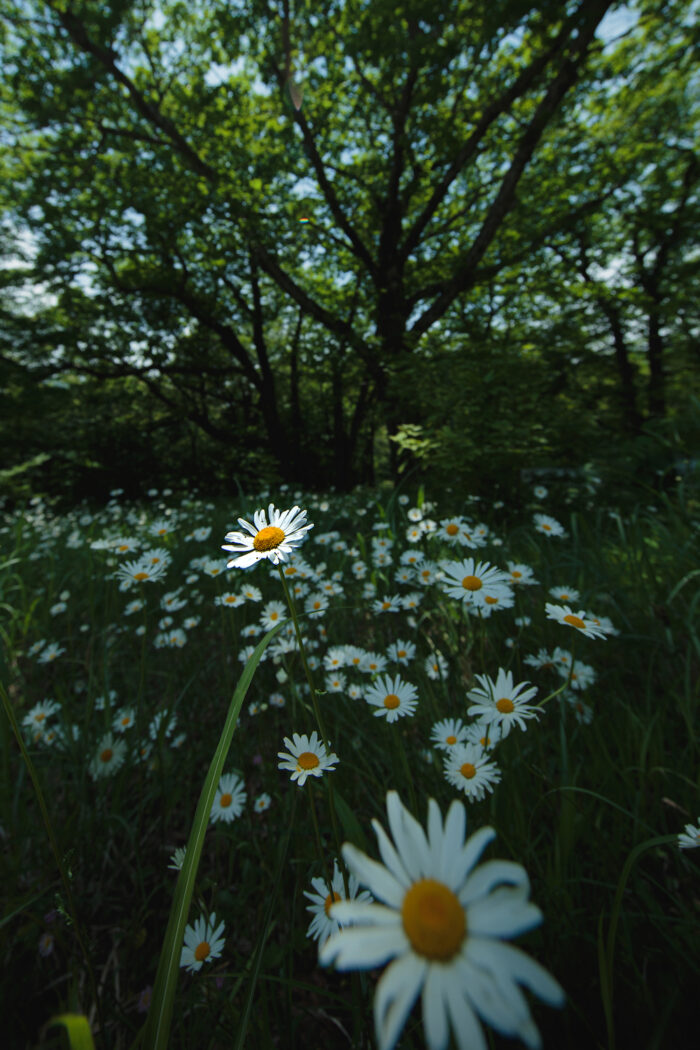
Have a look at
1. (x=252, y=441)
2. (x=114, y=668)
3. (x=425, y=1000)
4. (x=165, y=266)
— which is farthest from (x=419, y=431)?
(x=165, y=266)

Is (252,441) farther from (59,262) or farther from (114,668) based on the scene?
(114,668)

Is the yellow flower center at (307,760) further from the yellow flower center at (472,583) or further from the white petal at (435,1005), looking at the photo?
the yellow flower center at (472,583)

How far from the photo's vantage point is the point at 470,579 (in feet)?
3.58

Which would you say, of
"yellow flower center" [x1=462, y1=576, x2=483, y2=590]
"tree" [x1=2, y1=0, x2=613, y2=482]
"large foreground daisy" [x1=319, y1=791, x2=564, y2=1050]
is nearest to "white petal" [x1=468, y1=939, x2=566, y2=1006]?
"large foreground daisy" [x1=319, y1=791, x2=564, y2=1050]

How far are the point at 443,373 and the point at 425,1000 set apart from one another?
4.23m

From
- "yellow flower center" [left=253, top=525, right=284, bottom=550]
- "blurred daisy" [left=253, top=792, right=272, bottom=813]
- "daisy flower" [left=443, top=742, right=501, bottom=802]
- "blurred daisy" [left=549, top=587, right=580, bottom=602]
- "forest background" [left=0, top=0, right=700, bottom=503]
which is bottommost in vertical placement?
"blurred daisy" [left=253, top=792, right=272, bottom=813]

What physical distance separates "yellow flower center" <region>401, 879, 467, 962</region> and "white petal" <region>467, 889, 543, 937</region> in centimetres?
1

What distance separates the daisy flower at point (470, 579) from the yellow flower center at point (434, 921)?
674 mm

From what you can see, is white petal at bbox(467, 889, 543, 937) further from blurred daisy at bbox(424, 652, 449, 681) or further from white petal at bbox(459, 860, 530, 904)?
blurred daisy at bbox(424, 652, 449, 681)

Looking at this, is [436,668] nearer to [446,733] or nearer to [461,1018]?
[446,733]

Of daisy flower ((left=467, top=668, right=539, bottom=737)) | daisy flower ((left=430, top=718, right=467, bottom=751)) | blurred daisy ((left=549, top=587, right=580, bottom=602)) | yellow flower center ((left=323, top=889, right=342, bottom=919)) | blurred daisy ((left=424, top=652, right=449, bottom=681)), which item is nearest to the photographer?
yellow flower center ((left=323, top=889, right=342, bottom=919))

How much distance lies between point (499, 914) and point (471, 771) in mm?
573

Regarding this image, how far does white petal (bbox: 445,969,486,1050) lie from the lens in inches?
10.0

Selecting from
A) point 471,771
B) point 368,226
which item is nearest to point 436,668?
point 471,771
